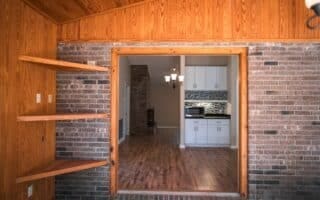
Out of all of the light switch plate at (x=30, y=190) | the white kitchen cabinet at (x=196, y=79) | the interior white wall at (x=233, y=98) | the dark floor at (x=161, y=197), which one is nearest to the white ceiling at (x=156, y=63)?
the white kitchen cabinet at (x=196, y=79)

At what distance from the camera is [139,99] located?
464 inches

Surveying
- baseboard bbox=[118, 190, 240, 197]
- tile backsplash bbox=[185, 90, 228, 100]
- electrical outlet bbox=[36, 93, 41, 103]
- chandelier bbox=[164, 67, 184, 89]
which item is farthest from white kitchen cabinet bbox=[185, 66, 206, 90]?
electrical outlet bbox=[36, 93, 41, 103]

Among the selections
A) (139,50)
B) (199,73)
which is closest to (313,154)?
(139,50)

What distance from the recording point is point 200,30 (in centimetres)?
381

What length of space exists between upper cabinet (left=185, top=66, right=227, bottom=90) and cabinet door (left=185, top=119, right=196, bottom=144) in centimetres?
114

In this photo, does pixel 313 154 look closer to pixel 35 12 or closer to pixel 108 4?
pixel 108 4

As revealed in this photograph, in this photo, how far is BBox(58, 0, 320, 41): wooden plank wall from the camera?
3.76 m

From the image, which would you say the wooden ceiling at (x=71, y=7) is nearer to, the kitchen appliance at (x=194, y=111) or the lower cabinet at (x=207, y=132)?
the lower cabinet at (x=207, y=132)

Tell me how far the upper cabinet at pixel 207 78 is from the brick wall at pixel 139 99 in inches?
132

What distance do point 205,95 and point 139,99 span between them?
3.79 m

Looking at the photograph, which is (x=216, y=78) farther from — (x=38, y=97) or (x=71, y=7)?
(x=38, y=97)

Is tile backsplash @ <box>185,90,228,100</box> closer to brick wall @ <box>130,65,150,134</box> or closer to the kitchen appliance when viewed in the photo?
the kitchen appliance

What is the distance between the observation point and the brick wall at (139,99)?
11555 millimetres

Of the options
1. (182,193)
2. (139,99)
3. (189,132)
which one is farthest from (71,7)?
(139,99)
